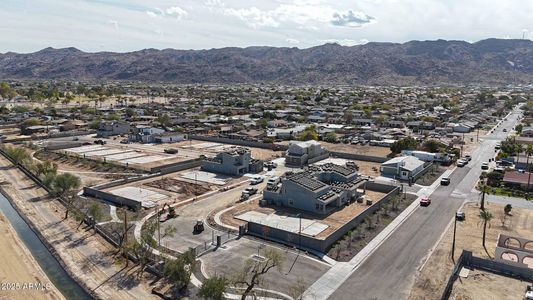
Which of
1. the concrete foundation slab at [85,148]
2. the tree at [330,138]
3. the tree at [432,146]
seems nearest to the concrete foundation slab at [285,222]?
Result: the tree at [432,146]

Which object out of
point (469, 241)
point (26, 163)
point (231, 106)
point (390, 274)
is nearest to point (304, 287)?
point (390, 274)

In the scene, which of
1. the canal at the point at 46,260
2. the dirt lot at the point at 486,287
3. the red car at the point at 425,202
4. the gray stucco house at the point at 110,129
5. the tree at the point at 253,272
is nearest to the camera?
the tree at the point at 253,272

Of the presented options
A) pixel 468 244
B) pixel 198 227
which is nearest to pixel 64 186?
pixel 198 227

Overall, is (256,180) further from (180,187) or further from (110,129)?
(110,129)

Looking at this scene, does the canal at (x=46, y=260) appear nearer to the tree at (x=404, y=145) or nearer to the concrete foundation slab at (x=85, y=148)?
the concrete foundation slab at (x=85, y=148)

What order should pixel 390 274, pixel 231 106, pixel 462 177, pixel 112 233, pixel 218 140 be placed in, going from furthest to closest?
pixel 231 106 → pixel 218 140 → pixel 462 177 → pixel 112 233 → pixel 390 274

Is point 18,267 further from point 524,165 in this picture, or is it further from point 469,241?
point 524,165
